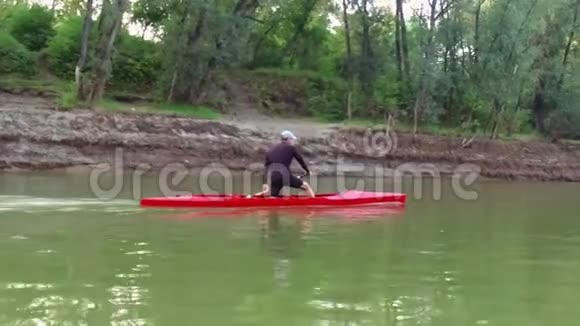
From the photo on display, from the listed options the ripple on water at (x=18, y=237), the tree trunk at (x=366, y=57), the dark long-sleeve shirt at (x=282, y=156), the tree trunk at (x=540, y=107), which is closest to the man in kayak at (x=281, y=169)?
the dark long-sleeve shirt at (x=282, y=156)

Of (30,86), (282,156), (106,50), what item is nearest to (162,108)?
(106,50)

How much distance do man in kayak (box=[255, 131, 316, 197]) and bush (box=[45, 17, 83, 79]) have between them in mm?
17789

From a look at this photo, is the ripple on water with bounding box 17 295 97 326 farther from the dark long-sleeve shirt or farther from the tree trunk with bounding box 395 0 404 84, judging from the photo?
the tree trunk with bounding box 395 0 404 84

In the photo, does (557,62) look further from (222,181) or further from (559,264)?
(559,264)

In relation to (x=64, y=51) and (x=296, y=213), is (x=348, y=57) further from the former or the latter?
(x=296, y=213)

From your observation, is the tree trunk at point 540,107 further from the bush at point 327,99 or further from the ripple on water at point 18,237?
the ripple on water at point 18,237

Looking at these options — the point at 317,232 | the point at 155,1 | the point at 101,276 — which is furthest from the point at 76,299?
the point at 155,1

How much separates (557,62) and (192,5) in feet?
57.1

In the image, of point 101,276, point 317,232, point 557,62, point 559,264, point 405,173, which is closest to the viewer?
point 101,276

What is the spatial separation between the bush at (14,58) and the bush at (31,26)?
159 cm

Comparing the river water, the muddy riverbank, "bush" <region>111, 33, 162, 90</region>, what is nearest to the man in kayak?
the river water

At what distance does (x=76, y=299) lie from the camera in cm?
759

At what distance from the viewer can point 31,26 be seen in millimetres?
32781

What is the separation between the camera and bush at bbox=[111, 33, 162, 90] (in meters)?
32.0
